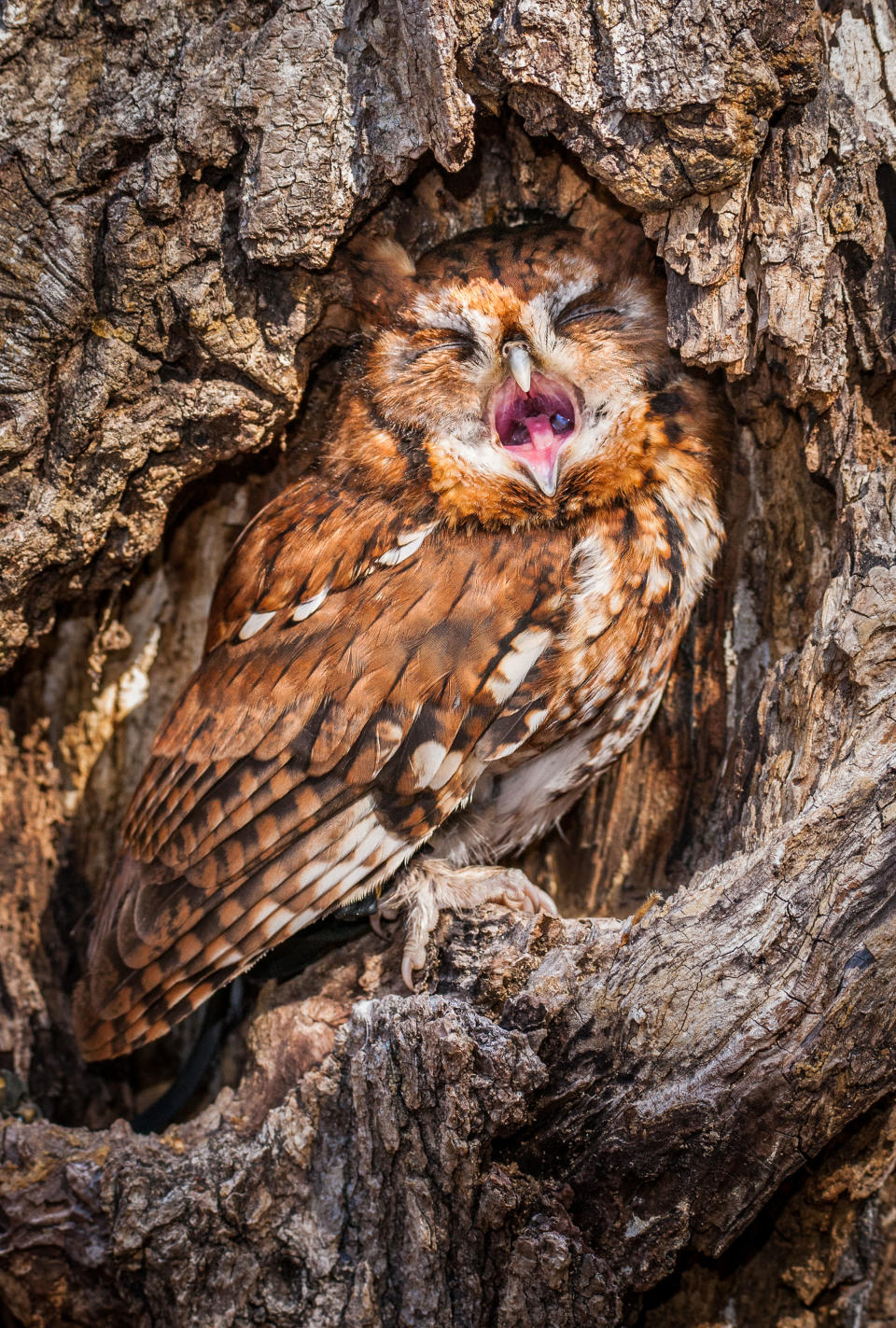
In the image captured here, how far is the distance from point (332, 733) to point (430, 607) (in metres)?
0.28

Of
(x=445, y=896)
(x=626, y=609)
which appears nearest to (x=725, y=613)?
(x=626, y=609)

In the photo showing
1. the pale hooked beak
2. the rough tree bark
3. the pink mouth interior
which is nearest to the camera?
the rough tree bark

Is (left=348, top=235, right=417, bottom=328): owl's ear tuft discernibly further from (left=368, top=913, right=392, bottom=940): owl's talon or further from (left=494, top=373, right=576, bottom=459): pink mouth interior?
(left=368, top=913, right=392, bottom=940): owl's talon

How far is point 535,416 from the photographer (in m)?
1.87

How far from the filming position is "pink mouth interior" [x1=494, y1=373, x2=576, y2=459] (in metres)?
1.81

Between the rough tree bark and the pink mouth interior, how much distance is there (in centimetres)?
23

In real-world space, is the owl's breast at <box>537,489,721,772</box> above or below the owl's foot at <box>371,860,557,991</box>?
above

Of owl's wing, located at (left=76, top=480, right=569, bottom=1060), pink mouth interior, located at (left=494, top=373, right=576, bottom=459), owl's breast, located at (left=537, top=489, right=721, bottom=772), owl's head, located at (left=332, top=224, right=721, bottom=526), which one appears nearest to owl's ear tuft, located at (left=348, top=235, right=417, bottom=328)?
owl's head, located at (left=332, top=224, right=721, bottom=526)

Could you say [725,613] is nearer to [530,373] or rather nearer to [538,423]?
[538,423]

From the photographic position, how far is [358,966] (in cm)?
201

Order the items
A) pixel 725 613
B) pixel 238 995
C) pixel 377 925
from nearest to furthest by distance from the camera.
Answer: pixel 377 925
pixel 725 613
pixel 238 995

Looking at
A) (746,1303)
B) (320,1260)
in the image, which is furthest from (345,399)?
(746,1303)

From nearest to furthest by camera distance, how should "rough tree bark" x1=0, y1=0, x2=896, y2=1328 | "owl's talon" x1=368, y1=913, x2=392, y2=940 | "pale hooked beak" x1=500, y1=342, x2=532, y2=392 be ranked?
"rough tree bark" x1=0, y1=0, x2=896, y2=1328 < "pale hooked beak" x1=500, y1=342, x2=532, y2=392 < "owl's talon" x1=368, y1=913, x2=392, y2=940

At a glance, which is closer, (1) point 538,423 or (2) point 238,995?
(1) point 538,423
